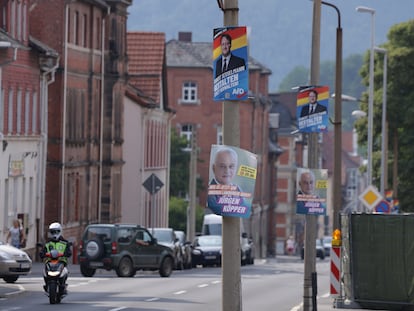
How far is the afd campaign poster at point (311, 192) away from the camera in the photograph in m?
27.5

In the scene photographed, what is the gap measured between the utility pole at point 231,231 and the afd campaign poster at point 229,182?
0.23 m

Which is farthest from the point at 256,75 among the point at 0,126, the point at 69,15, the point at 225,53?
the point at 225,53

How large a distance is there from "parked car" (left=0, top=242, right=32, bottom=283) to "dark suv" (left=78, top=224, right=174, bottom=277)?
20.3ft

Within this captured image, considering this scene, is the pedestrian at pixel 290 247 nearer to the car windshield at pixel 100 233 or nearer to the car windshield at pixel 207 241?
the car windshield at pixel 207 241

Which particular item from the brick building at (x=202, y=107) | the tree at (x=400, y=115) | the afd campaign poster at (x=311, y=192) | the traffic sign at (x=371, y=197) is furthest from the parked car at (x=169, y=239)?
the brick building at (x=202, y=107)

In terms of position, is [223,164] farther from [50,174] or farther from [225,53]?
[50,174]

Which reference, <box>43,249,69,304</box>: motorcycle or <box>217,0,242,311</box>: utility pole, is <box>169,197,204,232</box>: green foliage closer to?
<box>43,249,69,304</box>: motorcycle

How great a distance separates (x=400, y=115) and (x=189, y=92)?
31.1 m

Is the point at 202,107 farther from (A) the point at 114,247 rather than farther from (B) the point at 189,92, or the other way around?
(A) the point at 114,247

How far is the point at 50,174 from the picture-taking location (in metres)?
58.6

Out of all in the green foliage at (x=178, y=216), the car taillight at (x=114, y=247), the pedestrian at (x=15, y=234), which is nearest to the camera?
the car taillight at (x=114, y=247)

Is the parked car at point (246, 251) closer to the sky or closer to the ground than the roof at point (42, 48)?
closer to the ground

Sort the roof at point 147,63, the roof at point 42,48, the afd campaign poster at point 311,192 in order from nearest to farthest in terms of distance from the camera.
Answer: the afd campaign poster at point 311,192
the roof at point 42,48
the roof at point 147,63

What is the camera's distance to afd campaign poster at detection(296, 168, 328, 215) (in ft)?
90.3
